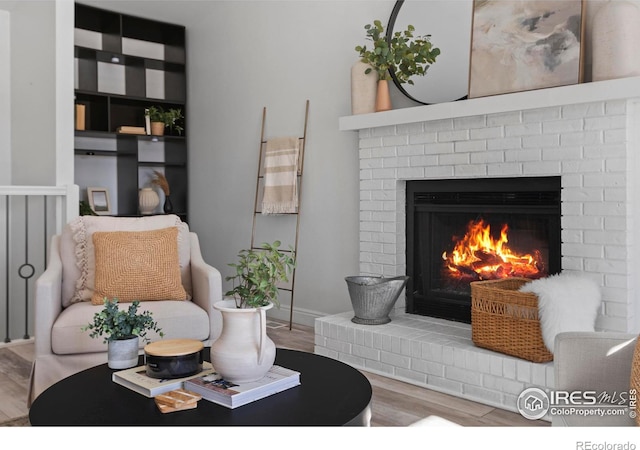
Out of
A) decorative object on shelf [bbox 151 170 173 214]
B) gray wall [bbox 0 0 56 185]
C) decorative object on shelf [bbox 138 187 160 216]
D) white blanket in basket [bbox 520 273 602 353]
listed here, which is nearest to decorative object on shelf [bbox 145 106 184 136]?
decorative object on shelf [bbox 151 170 173 214]

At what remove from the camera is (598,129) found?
108 inches

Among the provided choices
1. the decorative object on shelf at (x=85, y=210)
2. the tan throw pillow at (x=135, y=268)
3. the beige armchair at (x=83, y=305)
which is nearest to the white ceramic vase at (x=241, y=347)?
the beige armchair at (x=83, y=305)

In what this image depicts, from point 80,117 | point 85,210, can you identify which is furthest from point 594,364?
point 80,117

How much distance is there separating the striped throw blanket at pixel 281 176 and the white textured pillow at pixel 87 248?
49.5 inches

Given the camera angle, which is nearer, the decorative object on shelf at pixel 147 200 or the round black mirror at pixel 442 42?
the round black mirror at pixel 442 42

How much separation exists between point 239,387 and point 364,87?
2.47m

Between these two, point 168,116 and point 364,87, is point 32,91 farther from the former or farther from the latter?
point 364,87

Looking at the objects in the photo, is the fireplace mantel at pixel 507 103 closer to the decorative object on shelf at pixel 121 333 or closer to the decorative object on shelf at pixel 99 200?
the decorative object on shelf at pixel 121 333

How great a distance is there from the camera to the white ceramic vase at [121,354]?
1972 millimetres

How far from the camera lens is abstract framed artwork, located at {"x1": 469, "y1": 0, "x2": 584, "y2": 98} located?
288 cm

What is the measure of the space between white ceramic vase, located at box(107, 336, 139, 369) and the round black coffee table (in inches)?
4.8

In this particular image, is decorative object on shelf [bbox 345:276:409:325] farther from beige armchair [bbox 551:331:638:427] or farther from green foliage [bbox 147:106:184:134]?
green foliage [bbox 147:106:184:134]
